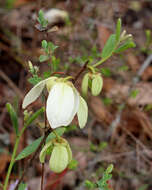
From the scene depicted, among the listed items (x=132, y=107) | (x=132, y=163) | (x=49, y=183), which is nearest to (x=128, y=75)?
(x=132, y=107)

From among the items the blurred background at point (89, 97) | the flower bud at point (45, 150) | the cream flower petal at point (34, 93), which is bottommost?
the blurred background at point (89, 97)

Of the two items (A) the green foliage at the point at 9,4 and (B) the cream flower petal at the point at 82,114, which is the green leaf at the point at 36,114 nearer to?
(B) the cream flower petal at the point at 82,114

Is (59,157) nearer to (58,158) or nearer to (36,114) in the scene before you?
(58,158)

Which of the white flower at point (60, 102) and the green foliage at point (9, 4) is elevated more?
the green foliage at point (9, 4)

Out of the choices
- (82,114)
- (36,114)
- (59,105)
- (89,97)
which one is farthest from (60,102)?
(89,97)

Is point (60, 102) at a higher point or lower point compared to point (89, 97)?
higher

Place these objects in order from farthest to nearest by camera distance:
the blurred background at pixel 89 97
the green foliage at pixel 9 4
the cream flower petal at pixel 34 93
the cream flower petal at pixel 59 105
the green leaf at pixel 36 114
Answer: the green foliage at pixel 9 4 < the blurred background at pixel 89 97 < the green leaf at pixel 36 114 < the cream flower petal at pixel 34 93 < the cream flower petal at pixel 59 105

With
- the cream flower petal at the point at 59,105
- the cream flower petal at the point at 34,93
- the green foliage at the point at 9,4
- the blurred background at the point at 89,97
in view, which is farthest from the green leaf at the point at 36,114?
the green foliage at the point at 9,4
